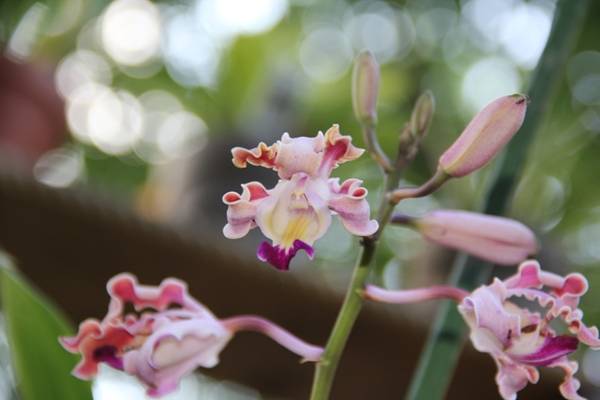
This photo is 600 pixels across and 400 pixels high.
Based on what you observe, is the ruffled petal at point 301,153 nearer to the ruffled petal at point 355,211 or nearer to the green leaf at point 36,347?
the ruffled petal at point 355,211

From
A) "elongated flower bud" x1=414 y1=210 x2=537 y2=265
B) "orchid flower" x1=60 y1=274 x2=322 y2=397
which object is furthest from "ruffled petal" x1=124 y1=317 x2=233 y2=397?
"elongated flower bud" x1=414 y1=210 x2=537 y2=265

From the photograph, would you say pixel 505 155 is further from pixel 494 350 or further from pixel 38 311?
pixel 38 311

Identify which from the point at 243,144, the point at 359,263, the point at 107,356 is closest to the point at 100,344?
the point at 107,356

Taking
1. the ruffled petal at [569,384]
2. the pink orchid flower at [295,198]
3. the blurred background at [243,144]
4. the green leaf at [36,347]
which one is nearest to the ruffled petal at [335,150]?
the pink orchid flower at [295,198]

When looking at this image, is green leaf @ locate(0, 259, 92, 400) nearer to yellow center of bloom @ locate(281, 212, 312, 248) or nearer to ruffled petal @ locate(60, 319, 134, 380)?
ruffled petal @ locate(60, 319, 134, 380)

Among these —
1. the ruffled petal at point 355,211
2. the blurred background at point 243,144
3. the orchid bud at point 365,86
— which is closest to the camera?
the ruffled petal at point 355,211
